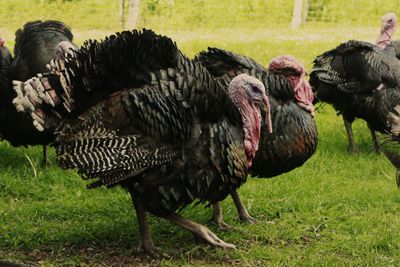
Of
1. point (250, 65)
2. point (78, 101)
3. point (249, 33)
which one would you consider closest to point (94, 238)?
point (78, 101)

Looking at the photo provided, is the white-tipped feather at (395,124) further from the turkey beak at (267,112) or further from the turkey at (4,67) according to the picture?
the turkey at (4,67)

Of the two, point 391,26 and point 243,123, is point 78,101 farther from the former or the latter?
point 391,26

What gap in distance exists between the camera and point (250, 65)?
543cm

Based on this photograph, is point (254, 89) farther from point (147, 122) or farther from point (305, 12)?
point (305, 12)

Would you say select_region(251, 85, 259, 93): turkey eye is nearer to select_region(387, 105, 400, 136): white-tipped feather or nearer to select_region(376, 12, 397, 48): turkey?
select_region(387, 105, 400, 136): white-tipped feather

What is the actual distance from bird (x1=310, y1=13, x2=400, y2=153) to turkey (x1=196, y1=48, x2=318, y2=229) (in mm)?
1852

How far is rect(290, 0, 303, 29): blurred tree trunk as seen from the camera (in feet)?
51.8

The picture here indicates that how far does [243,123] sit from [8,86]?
287cm

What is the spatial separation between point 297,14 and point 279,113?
431 inches

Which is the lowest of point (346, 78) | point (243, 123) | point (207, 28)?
point (207, 28)

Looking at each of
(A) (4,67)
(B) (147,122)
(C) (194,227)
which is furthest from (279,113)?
(A) (4,67)

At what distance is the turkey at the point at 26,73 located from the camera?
662cm

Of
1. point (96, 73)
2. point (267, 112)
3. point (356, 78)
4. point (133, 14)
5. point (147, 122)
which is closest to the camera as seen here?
point (147, 122)

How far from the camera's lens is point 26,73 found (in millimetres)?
6746
